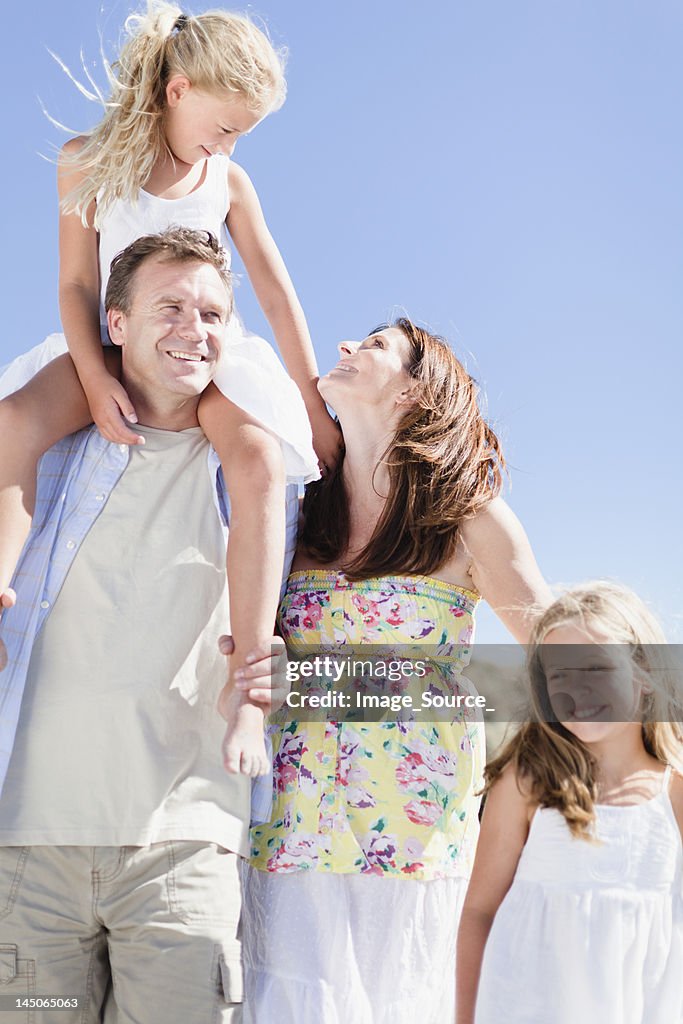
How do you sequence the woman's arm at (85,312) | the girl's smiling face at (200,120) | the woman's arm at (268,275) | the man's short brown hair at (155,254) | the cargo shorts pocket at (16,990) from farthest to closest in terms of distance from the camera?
the woman's arm at (268,275) → the girl's smiling face at (200,120) → the man's short brown hair at (155,254) → the woman's arm at (85,312) → the cargo shorts pocket at (16,990)

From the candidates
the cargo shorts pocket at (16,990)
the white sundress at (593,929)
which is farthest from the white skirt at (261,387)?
the cargo shorts pocket at (16,990)

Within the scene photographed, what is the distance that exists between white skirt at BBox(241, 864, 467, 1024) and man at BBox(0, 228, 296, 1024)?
0.13 metres

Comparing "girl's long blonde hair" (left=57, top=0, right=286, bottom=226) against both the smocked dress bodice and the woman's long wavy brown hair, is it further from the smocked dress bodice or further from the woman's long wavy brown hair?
the woman's long wavy brown hair

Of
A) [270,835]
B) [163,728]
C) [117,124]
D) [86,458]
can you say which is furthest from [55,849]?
[117,124]

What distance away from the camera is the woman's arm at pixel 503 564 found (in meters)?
2.81

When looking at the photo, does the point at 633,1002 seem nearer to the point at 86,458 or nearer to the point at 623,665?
the point at 623,665

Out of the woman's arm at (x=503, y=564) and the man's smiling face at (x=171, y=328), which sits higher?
the man's smiling face at (x=171, y=328)

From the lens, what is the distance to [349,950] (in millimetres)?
2611

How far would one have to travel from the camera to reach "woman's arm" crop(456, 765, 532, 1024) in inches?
84.4

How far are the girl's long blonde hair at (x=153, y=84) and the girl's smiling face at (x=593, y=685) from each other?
6.50ft

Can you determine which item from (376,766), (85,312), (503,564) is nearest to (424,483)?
(503,564)

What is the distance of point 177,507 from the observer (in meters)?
2.76

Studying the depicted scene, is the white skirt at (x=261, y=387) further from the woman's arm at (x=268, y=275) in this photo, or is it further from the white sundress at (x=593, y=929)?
the white sundress at (x=593, y=929)

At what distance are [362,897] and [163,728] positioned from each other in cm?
64
